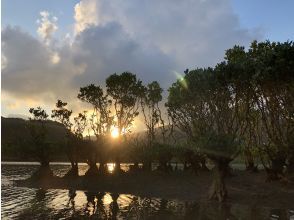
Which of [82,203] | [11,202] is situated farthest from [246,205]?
[11,202]

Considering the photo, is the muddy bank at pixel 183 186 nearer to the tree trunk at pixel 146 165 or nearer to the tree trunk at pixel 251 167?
the tree trunk at pixel 251 167

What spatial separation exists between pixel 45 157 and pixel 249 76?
38284 mm

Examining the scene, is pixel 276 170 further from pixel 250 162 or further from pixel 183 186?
pixel 250 162

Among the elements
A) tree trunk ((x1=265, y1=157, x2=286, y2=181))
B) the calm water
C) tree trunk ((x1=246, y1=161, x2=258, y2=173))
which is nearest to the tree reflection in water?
the calm water

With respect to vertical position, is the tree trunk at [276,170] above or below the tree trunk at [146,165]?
below

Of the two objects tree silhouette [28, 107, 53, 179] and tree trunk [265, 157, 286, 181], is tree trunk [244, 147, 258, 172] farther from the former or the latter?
tree silhouette [28, 107, 53, 179]

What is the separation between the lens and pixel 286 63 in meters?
45.4

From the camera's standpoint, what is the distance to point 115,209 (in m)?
39.4

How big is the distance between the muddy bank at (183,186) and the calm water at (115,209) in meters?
3.93

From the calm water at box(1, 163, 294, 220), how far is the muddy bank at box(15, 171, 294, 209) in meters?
3.93

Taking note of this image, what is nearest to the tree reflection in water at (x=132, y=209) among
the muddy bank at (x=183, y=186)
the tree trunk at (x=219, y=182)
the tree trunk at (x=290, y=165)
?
the tree trunk at (x=219, y=182)

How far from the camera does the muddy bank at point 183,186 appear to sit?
153ft

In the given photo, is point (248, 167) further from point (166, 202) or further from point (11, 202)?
point (11, 202)

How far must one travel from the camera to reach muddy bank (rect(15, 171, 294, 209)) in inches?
1842
